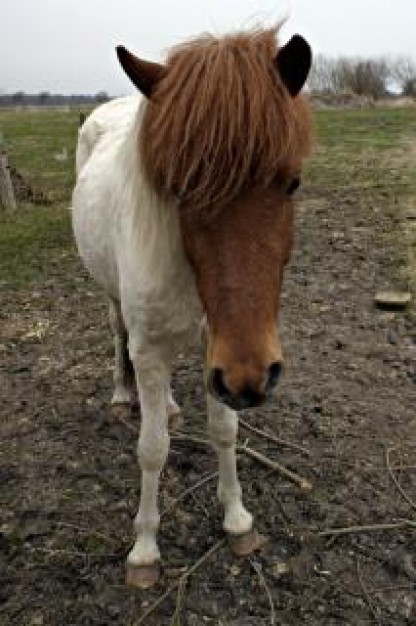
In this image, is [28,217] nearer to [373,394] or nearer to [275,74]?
[373,394]

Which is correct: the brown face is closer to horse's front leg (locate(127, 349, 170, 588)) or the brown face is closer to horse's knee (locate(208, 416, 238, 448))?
horse's front leg (locate(127, 349, 170, 588))

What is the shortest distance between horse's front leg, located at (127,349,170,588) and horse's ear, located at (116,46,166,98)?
40.5 inches

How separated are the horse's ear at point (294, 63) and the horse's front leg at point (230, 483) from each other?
4.53 ft

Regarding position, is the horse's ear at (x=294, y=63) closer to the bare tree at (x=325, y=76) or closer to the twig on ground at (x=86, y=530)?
the twig on ground at (x=86, y=530)

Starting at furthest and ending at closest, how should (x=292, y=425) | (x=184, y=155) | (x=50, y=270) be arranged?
1. (x=50, y=270)
2. (x=292, y=425)
3. (x=184, y=155)

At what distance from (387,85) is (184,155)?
136 feet

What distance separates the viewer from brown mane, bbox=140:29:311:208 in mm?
2150

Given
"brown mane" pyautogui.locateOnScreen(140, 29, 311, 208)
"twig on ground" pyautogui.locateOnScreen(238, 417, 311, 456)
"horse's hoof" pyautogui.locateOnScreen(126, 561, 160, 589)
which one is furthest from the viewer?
"twig on ground" pyautogui.locateOnScreen(238, 417, 311, 456)

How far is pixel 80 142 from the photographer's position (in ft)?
15.0

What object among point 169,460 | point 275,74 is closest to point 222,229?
point 275,74

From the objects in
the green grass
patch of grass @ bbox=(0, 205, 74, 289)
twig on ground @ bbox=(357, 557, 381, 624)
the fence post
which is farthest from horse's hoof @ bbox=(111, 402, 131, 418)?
the fence post

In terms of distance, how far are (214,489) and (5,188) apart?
7035 mm

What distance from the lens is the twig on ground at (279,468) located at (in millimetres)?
3604

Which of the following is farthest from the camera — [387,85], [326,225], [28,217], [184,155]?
[387,85]
